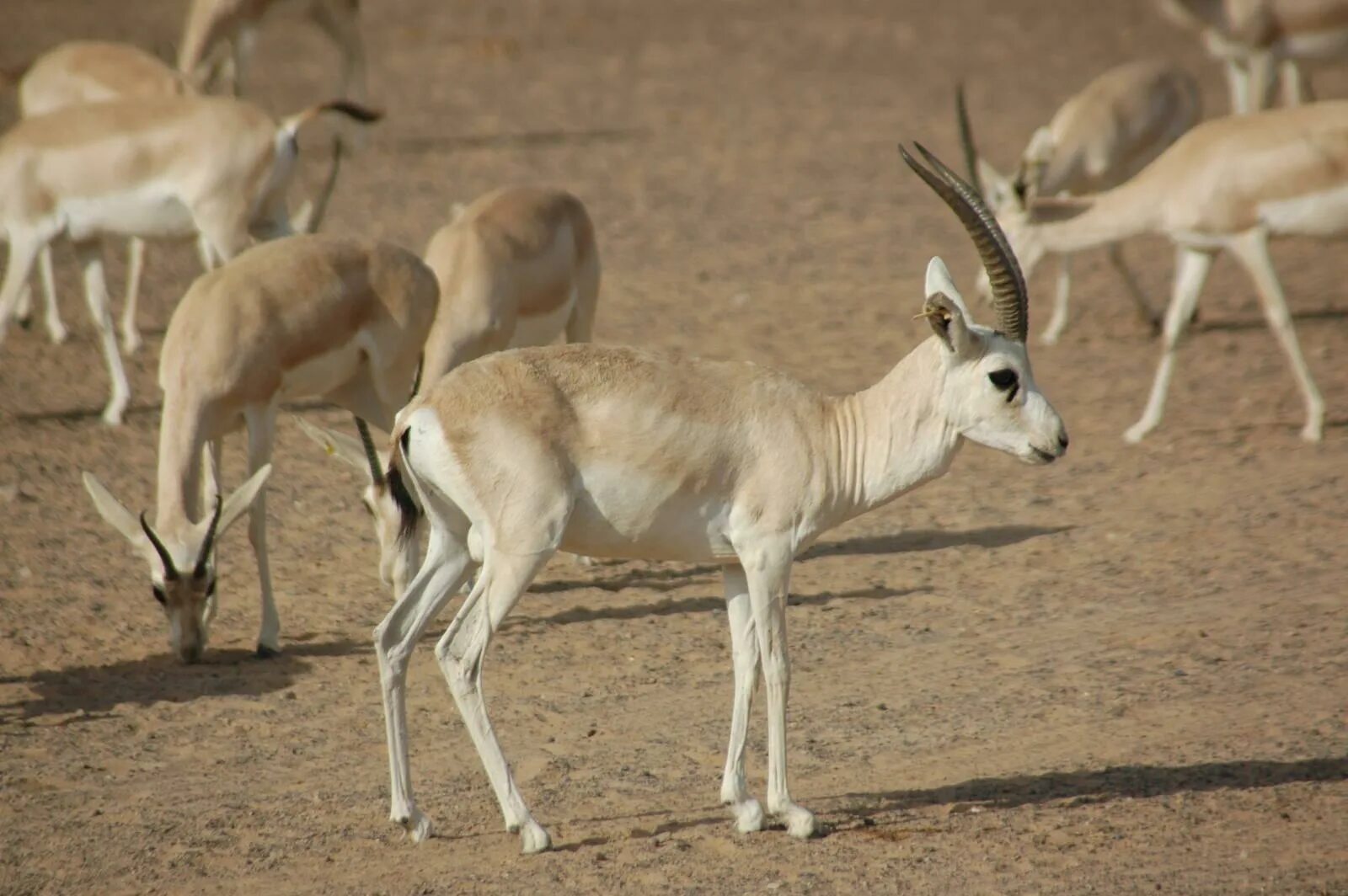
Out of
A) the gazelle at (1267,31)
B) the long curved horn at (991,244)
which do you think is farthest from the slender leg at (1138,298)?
the long curved horn at (991,244)

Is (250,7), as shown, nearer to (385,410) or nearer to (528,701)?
(385,410)

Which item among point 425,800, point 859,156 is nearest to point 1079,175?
point 859,156

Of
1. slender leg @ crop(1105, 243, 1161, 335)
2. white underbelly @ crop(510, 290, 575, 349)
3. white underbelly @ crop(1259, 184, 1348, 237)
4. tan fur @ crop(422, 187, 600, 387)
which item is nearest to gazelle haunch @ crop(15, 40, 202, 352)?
tan fur @ crop(422, 187, 600, 387)

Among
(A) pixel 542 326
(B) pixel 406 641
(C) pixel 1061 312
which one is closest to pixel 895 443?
(B) pixel 406 641

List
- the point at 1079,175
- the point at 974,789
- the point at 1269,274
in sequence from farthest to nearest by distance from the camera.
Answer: the point at 1079,175 < the point at 1269,274 < the point at 974,789

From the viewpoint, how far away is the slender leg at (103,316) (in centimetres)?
1204

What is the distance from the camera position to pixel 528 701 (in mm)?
7773

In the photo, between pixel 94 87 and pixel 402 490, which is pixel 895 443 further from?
pixel 94 87

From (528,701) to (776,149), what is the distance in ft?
44.6

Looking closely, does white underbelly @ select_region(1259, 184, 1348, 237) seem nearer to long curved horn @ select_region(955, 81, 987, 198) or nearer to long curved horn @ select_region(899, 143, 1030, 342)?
long curved horn @ select_region(955, 81, 987, 198)

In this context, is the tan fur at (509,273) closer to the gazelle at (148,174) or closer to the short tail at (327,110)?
the short tail at (327,110)

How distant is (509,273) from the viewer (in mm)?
10047

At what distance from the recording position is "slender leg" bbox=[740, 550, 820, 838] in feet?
20.1

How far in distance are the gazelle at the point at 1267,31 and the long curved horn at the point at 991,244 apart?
11.6 m
